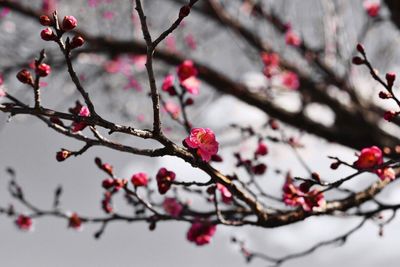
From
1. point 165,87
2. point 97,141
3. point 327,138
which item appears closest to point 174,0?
point 327,138

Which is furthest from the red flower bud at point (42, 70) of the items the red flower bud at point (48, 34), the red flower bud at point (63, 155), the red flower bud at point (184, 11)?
the red flower bud at point (184, 11)

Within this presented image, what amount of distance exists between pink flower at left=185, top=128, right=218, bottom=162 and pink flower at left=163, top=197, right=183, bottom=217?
1231 millimetres

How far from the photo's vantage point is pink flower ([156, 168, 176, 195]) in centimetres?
173

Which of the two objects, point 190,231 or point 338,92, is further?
point 338,92

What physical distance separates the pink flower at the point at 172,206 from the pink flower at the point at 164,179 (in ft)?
3.38

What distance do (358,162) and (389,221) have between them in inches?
38.2

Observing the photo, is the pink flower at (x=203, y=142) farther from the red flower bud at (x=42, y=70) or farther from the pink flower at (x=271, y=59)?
the pink flower at (x=271, y=59)

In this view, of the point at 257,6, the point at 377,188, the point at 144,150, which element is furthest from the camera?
the point at 257,6

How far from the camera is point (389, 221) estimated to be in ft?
8.08

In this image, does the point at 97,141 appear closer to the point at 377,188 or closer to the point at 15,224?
the point at 377,188

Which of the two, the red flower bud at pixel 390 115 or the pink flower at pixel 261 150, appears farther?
the pink flower at pixel 261 150

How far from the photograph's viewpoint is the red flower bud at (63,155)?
1.49 meters

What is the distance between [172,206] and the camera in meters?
2.83

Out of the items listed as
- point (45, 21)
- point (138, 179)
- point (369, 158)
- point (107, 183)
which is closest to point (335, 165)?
point (369, 158)
